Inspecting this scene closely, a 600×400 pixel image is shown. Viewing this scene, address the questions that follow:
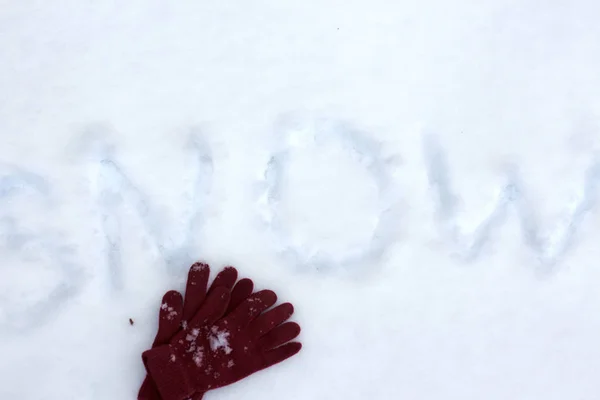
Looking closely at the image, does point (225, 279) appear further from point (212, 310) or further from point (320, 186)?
point (320, 186)

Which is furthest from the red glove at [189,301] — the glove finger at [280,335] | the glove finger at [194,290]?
the glove finger at [280,335]

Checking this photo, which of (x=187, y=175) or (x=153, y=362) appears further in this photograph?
(x=187, y=175)

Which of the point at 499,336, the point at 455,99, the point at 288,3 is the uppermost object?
the point at 288,3

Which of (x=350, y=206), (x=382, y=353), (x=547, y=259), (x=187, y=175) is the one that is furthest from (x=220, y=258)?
(x=547, y=259)

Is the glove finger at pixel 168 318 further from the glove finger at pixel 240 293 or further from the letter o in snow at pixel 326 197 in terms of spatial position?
the letter o in snow at pixel 326 197

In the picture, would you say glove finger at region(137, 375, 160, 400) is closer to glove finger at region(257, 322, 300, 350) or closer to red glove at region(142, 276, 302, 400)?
red glove at region(142, 276, 302, 400)

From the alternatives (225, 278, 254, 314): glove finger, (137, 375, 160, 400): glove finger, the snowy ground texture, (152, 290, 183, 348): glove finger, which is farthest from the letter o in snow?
(137, 375, 160, 400): glove finger

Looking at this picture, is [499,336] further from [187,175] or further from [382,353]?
[187,175]

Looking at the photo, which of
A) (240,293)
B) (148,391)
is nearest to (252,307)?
(240,293)
